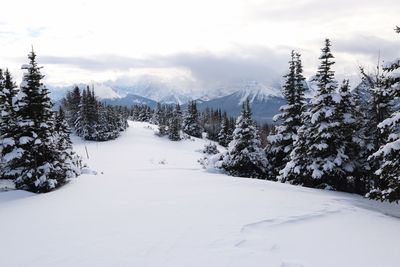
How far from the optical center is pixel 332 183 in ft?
61.7

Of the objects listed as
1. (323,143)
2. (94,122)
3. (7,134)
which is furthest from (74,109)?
(323,143)

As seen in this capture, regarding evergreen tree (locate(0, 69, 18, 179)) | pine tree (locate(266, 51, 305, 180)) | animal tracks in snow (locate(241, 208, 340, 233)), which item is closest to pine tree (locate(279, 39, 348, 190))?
pine tree (locate(266, 51, 305, 180))

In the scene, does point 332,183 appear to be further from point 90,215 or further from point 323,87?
point 90,215

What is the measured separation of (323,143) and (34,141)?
1560 cm

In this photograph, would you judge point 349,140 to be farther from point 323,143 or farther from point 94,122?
point 94,122

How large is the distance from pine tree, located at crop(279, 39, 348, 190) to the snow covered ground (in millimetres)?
4865

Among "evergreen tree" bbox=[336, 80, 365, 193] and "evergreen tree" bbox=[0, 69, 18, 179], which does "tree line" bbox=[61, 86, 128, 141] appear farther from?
"evergreen tree" bbox=[336, 80, 365, 193]

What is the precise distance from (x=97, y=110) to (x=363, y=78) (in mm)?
65283

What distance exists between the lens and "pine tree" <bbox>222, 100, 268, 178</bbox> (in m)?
26.0

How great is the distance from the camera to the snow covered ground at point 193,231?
638 cm

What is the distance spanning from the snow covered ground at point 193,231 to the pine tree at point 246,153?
12497mm

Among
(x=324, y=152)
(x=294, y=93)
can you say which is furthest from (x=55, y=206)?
(x=294, y=93)

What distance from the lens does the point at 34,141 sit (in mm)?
16984


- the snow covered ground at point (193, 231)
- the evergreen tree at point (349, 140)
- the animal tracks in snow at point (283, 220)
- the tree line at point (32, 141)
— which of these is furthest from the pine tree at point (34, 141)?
the evergreen tree at point (349, 140)
